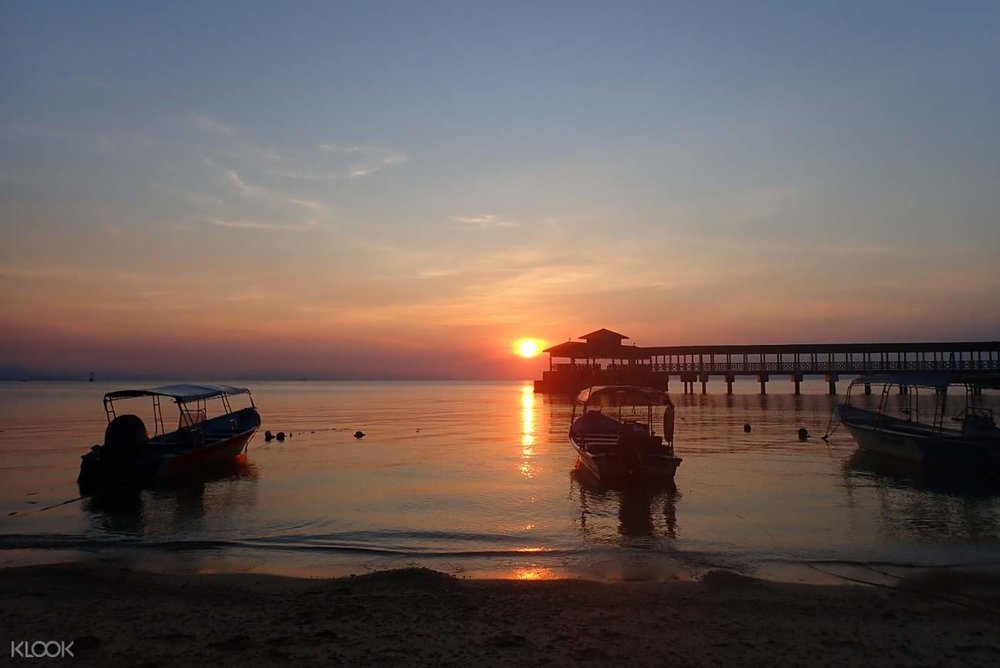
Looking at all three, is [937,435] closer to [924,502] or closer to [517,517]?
[924,502]

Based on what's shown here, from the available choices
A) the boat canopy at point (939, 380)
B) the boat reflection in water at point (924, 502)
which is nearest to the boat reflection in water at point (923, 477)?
the boat reflection in water at point (924, 502)

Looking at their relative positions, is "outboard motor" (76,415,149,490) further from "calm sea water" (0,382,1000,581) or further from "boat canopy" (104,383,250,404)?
"boat canopy" (104,383,250,404)

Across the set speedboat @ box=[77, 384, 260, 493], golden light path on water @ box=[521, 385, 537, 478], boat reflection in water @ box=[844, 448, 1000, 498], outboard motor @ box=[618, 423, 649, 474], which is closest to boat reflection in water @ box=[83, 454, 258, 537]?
speedboat @ box=[77, 384, 260, 493]

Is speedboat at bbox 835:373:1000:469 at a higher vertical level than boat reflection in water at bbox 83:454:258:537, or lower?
higher

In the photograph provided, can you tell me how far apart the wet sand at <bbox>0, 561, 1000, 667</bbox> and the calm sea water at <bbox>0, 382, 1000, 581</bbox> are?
120 cm

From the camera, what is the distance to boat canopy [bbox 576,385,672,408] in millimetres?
22719

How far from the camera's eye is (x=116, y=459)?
1977cm

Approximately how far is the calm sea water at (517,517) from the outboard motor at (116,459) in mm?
820

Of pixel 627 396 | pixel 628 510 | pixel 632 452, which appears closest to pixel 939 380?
pixel 627 396

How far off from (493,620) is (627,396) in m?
20.4

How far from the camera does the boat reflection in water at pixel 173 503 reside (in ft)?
50.3

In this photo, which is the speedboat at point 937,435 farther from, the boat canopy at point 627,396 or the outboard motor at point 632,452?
the outboard motor at point 632,452

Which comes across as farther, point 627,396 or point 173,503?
point 627,396

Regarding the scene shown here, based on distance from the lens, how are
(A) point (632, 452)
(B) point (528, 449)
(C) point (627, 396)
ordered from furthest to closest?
(B) point (528, 449) → (C) point (627, 396) → (A) point (632, 452)
